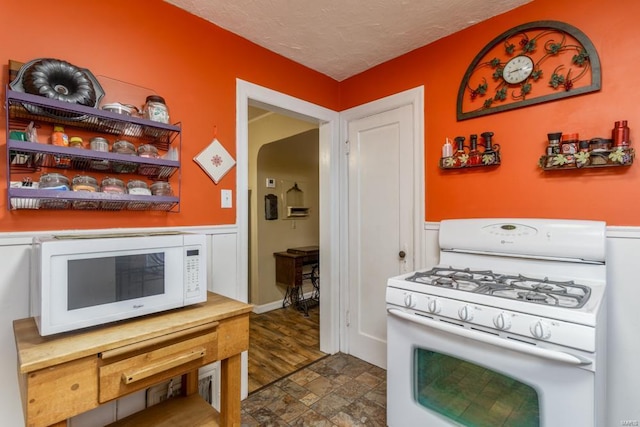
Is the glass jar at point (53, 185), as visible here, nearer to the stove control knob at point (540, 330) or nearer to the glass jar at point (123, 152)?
the glass jar at point (123, 152)

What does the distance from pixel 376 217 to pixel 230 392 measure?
1.56 meters

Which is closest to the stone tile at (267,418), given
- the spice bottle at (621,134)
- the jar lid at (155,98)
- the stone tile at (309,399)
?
the stone tile at (309,399)

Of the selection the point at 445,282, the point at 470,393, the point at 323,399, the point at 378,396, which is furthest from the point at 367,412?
the point at 445,282

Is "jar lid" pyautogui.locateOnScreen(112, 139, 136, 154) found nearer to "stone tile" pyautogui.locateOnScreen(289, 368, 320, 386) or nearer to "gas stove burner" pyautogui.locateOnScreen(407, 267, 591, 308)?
"gas stove burner" pyautogui.locateOnScreen(407, 267, 591, 308)

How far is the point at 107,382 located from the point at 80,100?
1123 millimetres

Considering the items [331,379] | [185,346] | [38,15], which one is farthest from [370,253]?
[38,15]

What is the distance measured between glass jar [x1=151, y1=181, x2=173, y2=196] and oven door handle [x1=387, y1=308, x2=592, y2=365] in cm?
131

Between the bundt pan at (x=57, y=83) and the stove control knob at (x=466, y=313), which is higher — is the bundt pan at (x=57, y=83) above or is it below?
above

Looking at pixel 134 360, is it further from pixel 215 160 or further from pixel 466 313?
pixel 466 313

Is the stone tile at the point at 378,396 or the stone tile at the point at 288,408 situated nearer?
the stone tile at the point at 288,408

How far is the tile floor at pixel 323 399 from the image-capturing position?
1.82m

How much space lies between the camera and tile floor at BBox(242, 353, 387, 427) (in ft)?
5.96

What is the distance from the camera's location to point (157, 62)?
5.53 ft

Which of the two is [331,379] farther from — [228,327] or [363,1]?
[363,1]
